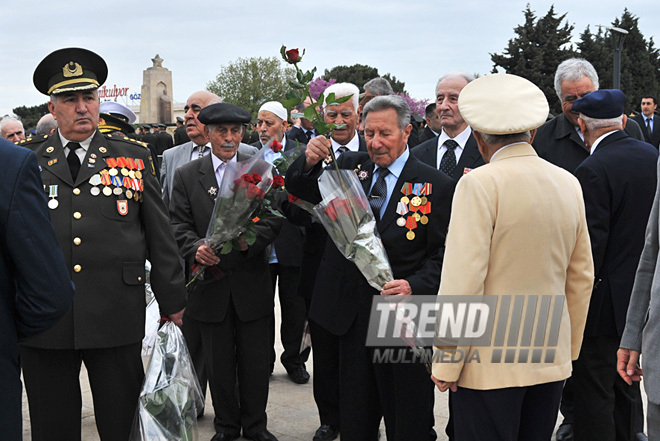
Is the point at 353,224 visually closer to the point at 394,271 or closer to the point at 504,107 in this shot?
the point at 394,271

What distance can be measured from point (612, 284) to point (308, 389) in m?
2.81

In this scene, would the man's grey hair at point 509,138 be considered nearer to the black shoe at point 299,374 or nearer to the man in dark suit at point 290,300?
the man in dark suit at point 290,300

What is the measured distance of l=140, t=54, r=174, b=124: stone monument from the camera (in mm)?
49384

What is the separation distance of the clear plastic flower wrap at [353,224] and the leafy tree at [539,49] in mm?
40299

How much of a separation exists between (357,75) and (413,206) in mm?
48149

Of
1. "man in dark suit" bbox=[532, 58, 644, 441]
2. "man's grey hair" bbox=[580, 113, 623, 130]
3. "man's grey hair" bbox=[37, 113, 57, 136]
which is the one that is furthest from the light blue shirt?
"man's grey hair" bbox=[37, 113, 57, 136]

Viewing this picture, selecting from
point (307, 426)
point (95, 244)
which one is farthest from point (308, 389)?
point (95, 244)

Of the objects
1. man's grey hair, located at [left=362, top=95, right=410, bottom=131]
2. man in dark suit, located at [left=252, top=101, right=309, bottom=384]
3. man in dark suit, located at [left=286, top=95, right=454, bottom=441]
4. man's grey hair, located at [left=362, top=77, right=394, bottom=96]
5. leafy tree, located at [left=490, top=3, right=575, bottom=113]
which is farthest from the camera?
leafy tree, located at [left=490, top=3, right=575, bottom=113]

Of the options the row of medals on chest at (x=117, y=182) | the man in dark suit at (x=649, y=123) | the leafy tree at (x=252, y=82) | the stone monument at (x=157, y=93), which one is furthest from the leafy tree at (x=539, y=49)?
the row of medals on chest at (x=117, y=182)

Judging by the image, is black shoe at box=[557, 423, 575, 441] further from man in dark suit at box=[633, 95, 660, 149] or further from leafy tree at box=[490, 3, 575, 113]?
leafy tree at box=[490, 3, 575, 113]

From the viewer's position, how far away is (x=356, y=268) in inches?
151

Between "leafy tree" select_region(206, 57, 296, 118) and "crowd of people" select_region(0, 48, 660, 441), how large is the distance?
1667 inches

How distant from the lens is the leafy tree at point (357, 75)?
49797 mm

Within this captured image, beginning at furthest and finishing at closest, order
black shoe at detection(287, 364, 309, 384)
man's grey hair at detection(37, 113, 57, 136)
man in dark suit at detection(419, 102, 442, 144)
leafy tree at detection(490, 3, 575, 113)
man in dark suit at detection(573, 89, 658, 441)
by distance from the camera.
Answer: leafy tree at detection(490, 3, 575, 113), man in dark suit at detection(419, 102, 442, 144), man's grey hair at detection(37, 113, 57, 136), black shoe at detection(287, 364, 309, 384), man in dark suit at detection(573, 89, 658, 441)
